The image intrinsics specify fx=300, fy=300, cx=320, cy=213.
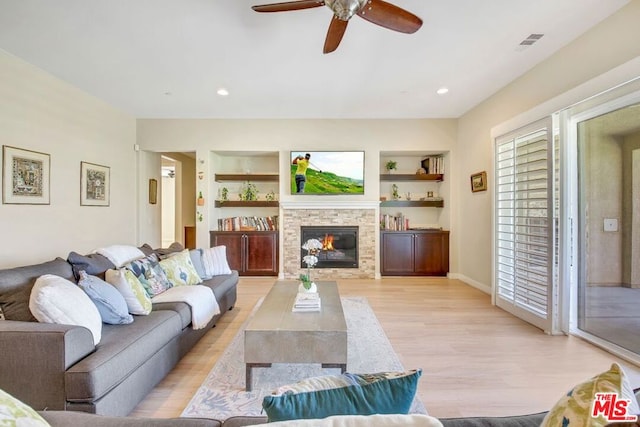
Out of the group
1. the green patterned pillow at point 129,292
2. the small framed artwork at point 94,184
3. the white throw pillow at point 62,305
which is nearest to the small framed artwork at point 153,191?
the small framed artwork at point 94,184

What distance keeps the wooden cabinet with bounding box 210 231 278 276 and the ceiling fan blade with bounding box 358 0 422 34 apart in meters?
3.99

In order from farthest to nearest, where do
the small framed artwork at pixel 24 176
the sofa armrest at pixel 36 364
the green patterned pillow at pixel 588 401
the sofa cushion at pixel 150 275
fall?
the small framed artwork at pixel 24 176 < the sofa cushion at pixel 150 275 < the sofa armrest at pixel 36 364 < the green patterned pillow at pixel 588 401

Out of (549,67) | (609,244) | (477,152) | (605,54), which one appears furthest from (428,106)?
(609,244)

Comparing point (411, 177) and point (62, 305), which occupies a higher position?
point (411, 177)

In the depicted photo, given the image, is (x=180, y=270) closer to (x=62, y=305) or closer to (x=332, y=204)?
(x=62, y=305)

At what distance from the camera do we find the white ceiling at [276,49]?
255 cm

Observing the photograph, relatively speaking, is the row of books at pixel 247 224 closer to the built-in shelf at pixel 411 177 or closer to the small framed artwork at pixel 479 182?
the built-in shelf at pixel 411 177

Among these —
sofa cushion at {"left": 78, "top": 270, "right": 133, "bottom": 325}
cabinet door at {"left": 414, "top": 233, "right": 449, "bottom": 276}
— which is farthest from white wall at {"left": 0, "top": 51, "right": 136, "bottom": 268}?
cabinet door at {"left": 414, "top": 233, "right": 449, "bottom": 276}

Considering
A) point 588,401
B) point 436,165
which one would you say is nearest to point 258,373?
point 588,401

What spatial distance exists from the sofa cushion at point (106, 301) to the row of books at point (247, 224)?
11.5 feet

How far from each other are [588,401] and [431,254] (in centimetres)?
518

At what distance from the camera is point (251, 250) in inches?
219

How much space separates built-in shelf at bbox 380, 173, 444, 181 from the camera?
5.71m

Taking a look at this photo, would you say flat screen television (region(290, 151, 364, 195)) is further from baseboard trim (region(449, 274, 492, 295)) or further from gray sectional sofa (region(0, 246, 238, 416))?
gray sectional sofa (region(0, 246, 238, 416))
